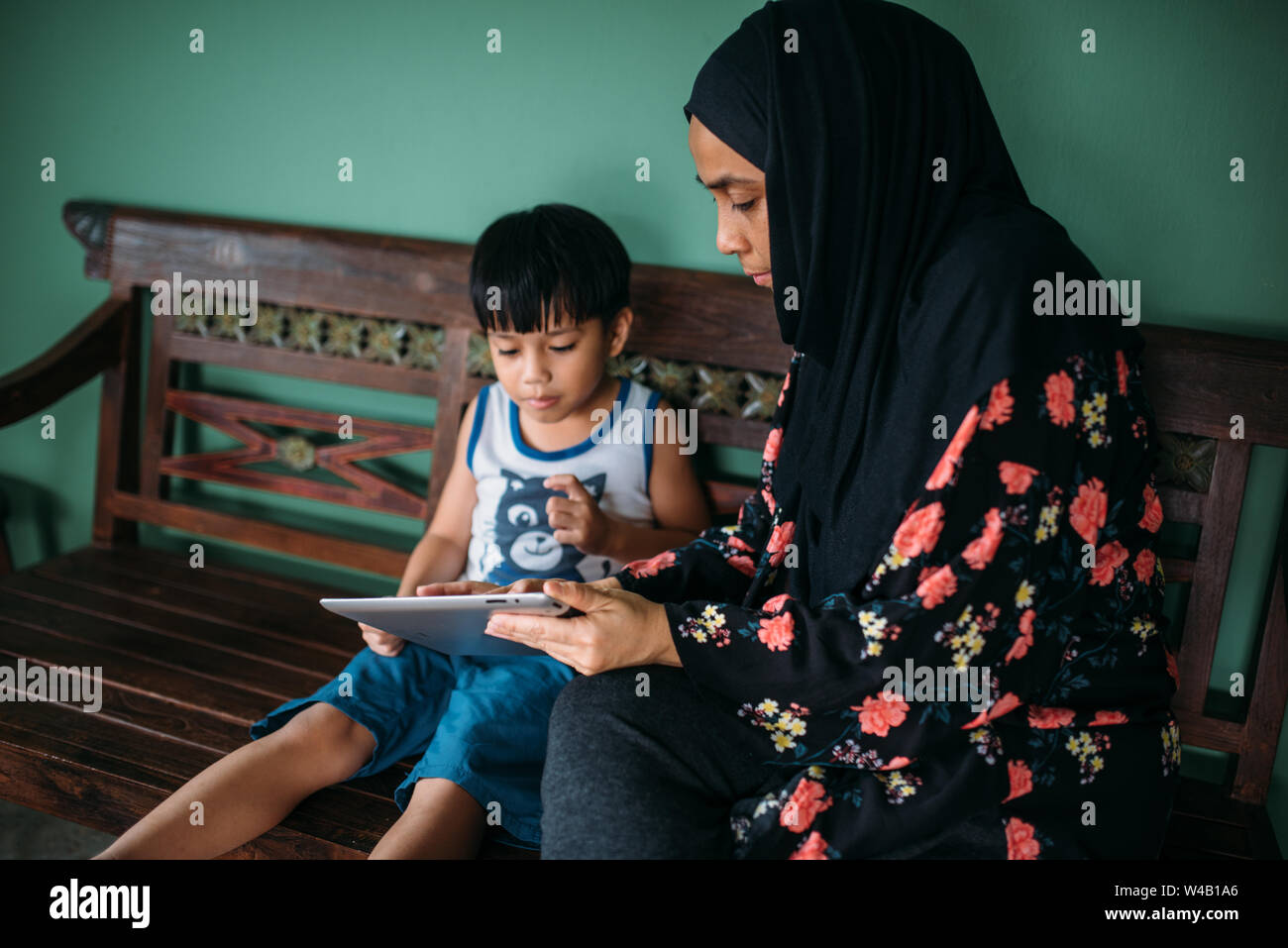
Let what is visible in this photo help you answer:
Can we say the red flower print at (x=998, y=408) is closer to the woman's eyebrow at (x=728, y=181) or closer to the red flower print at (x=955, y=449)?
the red flower print at (x=955, y=449)

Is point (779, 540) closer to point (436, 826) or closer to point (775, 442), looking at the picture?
point (775, 442)

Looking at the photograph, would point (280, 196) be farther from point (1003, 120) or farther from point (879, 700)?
point (879, 700)

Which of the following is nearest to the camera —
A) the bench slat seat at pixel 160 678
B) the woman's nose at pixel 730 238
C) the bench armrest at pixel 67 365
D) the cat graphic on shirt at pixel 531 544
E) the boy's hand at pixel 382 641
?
the woman's nose at pixel 730 238

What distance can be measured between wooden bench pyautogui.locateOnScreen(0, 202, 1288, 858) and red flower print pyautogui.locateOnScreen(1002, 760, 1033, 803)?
0.42 meters

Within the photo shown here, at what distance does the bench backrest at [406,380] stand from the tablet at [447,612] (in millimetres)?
622

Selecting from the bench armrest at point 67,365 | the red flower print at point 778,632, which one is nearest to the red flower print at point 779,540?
the red flower print at point 778,632

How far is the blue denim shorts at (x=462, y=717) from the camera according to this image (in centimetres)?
138

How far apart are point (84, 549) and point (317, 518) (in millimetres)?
500

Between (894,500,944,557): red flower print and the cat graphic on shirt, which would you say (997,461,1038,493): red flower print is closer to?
(894,500,944,557): red flower print

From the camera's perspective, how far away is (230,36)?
2117 millimetres

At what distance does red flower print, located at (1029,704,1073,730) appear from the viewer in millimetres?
1215

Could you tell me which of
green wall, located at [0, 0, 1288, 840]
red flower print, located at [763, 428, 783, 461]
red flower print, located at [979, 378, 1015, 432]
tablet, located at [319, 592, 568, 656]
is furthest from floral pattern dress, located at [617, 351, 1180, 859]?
green wall, located at [0, 0, 1288, 840]
